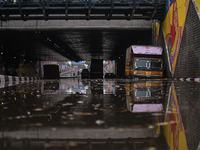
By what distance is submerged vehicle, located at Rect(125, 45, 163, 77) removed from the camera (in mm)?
23750

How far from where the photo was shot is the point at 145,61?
2388 centimetres

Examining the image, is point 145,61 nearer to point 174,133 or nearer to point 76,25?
point 76,25

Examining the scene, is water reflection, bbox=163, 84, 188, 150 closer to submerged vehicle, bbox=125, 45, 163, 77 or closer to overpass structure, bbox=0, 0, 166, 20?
submerged vehicle, bbox=125, 45, 163, 77

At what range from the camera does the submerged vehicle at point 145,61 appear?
2375 centimetres

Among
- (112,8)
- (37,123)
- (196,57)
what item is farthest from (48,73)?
(37,123)

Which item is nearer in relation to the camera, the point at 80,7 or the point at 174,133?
the point at 174,133

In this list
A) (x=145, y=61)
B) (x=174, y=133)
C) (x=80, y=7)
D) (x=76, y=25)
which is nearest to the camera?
(x=174, y=133)

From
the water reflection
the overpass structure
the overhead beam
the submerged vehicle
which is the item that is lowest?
the water reflection

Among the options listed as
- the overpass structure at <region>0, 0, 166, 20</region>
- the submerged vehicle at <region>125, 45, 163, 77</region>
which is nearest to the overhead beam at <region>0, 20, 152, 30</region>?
the overpass structure at <region>0, 0, 166, 20</region>

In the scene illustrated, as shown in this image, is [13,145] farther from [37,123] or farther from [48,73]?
[48,73]

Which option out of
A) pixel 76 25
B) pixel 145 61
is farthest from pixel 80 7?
pixel 145 61

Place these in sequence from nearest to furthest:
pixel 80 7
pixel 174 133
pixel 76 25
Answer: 1. pixel 174 133
2. pixel 80 7
3. pixel 76 25

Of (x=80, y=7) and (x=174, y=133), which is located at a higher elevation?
(x=80, y=7)

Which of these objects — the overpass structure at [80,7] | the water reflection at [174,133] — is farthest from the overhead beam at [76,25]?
the water reflection at [174,133]
